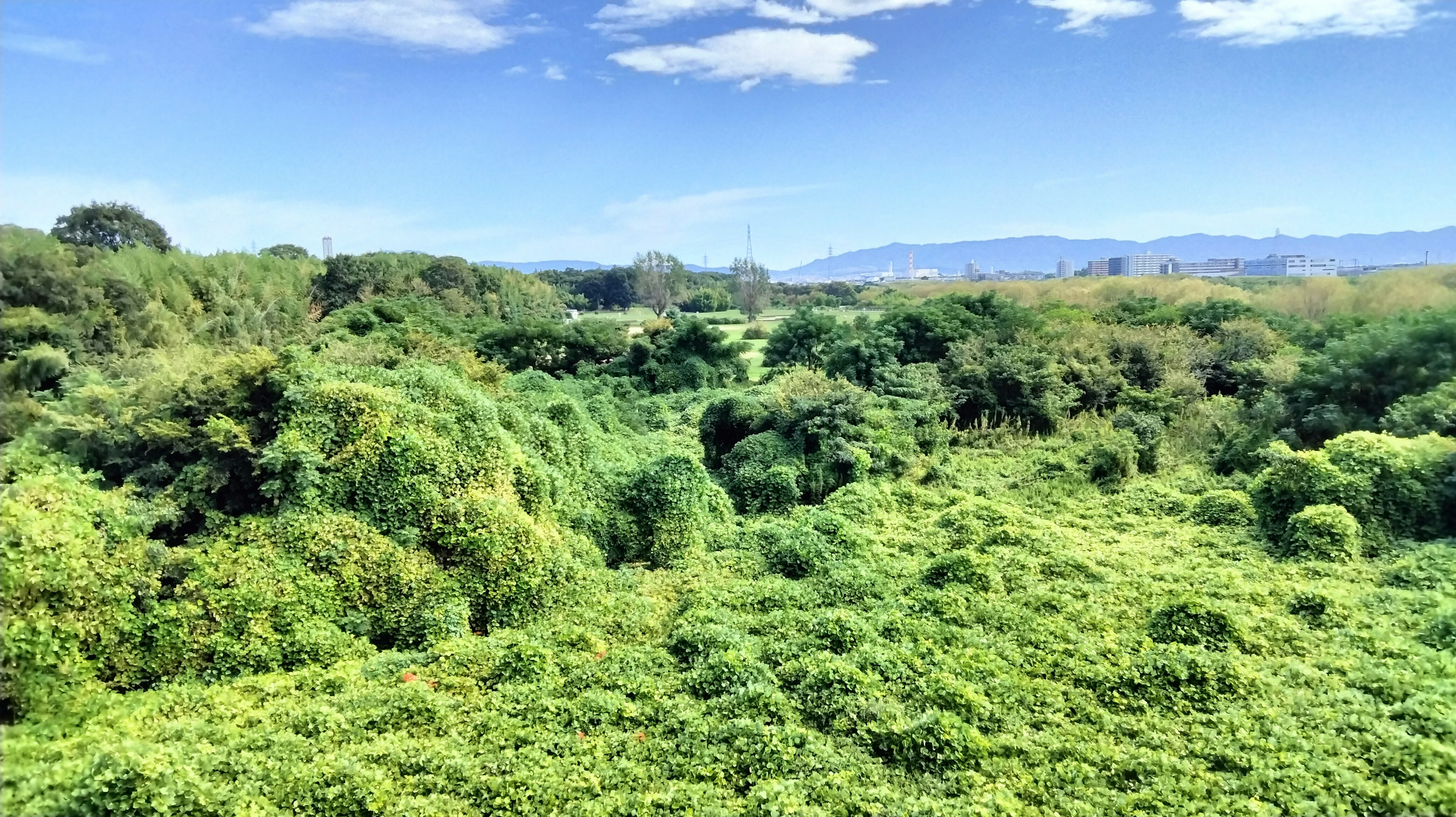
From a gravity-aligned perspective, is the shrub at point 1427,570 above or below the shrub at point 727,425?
below

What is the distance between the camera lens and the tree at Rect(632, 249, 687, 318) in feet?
211

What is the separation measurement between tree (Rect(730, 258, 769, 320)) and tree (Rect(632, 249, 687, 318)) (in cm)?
566

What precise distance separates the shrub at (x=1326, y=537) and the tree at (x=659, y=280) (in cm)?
5605

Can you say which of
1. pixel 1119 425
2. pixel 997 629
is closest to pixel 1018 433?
pixel 1119 425

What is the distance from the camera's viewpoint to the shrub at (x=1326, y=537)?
9.00m

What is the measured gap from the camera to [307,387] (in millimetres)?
8008

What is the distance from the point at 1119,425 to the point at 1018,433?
6.68ft

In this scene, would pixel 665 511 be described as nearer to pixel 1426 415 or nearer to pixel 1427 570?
pixel 1427 570

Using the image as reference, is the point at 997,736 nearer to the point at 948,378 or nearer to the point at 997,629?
the point at 997,629

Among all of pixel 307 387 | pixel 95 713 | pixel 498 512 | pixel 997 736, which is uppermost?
pixel 307 387

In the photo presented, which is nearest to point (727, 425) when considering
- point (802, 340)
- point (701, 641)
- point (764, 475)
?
point (764, 475)

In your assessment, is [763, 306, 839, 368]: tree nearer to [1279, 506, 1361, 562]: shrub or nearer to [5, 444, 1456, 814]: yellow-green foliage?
[1279, 506, 1361, 562]: shrub

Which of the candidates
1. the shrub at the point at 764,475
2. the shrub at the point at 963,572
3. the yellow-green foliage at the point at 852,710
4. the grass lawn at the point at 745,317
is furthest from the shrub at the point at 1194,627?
the grass lawn at the point at 745,317

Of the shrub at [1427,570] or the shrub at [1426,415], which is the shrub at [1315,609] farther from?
the shrub at [1426,415]
